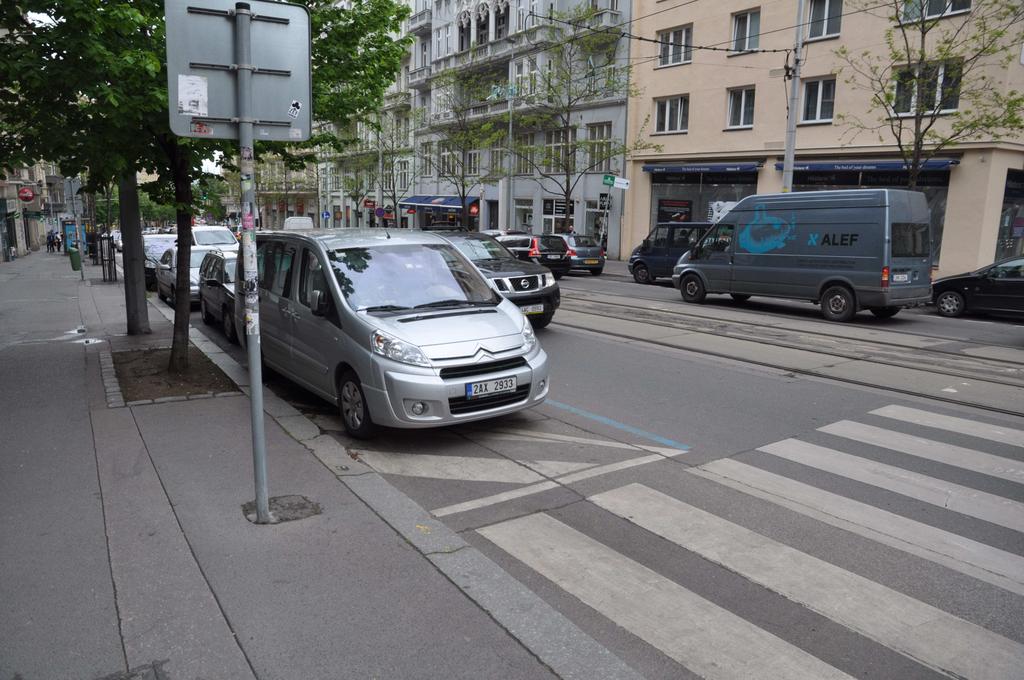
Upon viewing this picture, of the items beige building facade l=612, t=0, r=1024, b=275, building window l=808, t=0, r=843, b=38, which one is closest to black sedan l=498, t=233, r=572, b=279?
beige building facade l=612, t=0, r=1024, b=275

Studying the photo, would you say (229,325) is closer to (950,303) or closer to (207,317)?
(207,317)

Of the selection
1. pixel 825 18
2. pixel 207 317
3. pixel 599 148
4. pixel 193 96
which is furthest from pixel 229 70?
pixel 599 148

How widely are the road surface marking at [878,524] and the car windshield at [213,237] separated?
61.5 feet

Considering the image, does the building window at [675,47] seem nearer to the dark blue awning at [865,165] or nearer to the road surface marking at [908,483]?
the dark blue awning at [865,165]

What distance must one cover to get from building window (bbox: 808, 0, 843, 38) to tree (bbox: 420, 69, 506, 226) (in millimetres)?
16668

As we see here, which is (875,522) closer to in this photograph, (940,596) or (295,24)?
(940,596)

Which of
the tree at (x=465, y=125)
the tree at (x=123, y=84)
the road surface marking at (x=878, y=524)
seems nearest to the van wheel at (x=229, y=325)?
the tree at (x=123, y=84)

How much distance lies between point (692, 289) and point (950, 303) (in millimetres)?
5503

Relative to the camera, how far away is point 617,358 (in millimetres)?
10445

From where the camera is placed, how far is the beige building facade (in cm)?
2283

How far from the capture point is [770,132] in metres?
28.2

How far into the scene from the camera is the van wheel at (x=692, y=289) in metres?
17.7

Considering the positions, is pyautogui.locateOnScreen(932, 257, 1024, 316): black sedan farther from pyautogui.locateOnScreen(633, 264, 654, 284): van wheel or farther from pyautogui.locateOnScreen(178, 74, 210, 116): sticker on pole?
pyautogui.locateOnScreen(178, 74, 210, 116): sticker on pole

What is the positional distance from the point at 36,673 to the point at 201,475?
244 centimetres
